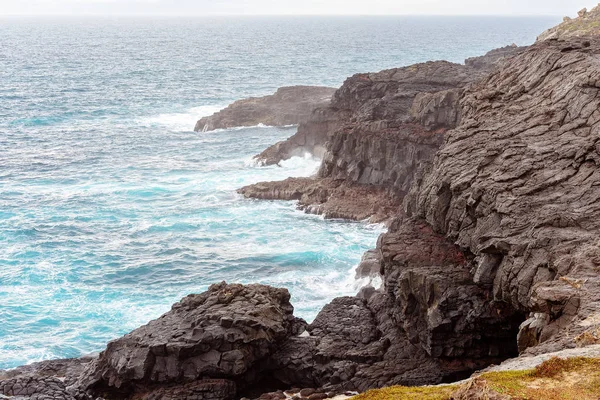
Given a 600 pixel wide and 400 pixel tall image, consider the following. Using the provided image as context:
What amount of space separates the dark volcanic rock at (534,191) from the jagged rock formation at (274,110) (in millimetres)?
63487

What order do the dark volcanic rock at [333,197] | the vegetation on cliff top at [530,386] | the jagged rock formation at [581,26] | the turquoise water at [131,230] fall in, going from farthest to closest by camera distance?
the jagged rock formation at [581,26]
the dark volcanic rock at [333,197]
the turquoise water at [131,230]
the vegetation on cliff top at [530,386]

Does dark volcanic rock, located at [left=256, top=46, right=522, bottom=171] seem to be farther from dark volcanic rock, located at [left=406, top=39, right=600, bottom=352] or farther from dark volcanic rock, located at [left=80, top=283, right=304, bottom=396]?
dark volcanic rock, located at [left=80, top=283, right=304, bottom=396]

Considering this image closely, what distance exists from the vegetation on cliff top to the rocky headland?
322cm

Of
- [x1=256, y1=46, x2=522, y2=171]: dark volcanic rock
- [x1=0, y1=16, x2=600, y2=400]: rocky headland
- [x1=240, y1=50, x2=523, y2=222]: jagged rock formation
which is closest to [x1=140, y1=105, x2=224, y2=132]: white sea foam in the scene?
[x1=256, y1=46, x2=522, y2=171]: dark volcanic rock

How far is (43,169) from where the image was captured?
3292 inches

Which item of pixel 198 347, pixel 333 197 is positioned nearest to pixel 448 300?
pixel 198 347

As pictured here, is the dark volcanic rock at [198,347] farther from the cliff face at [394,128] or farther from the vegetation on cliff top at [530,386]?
the cliff face at [394,128]

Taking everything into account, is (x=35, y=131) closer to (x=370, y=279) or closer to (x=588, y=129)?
(x=370, y=279)

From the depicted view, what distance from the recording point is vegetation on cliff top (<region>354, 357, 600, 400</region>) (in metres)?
18.9

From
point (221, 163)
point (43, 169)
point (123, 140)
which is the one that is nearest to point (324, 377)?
point (221, 163)

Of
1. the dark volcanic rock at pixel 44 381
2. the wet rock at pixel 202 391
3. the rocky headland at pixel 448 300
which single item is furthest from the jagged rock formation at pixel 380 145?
the wet rock at pixel 202 391

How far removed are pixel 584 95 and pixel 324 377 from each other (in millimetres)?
19978

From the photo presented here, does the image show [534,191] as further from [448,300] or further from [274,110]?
[274,110]

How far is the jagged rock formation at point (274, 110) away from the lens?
351 feet
